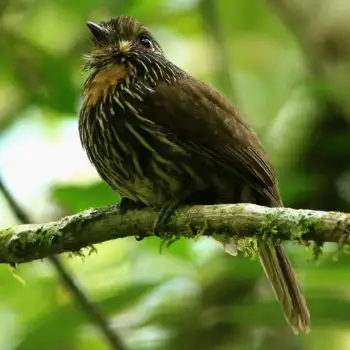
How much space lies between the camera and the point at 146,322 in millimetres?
2656

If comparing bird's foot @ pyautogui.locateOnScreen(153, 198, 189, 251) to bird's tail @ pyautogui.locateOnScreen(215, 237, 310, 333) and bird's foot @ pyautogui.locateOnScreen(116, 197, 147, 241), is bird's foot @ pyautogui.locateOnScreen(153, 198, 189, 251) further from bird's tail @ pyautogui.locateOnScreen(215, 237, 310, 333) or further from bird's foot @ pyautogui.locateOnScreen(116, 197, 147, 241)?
bird's tail @ pyautogui.locateOnScreen(215, 237, 310, 333)

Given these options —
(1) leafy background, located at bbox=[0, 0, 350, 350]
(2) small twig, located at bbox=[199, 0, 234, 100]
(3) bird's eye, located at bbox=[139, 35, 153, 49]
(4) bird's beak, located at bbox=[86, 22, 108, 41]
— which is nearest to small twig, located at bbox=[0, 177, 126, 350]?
(1) leafy background, located at bbox=[0, 0, 350, 350]

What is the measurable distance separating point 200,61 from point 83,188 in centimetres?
233

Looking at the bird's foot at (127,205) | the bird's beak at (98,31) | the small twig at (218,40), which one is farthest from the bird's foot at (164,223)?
the small twig at (218,40)

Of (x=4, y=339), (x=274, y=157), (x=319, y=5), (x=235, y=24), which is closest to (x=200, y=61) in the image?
(x=235, y=24)

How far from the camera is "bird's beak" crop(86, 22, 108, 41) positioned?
112 inches

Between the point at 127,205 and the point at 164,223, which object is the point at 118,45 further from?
the point at 164,223

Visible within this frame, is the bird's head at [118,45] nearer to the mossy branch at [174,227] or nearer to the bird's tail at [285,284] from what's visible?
the mossy branch at [174,227]

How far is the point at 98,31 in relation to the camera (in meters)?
2.84

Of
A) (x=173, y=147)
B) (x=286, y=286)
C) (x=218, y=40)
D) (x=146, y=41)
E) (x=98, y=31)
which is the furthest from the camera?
(x=218, y=40)

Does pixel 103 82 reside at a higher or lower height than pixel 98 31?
lower

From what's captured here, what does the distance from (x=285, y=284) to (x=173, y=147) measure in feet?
1.87

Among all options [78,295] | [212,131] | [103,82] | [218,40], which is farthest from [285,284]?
[218,40]

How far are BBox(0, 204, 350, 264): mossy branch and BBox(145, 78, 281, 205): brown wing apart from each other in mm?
254
